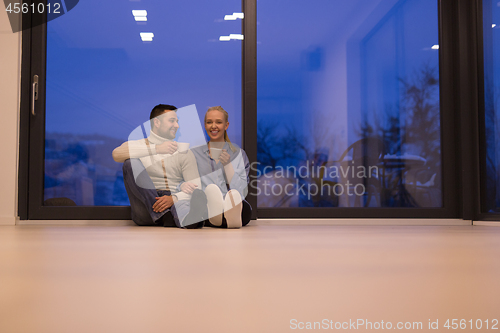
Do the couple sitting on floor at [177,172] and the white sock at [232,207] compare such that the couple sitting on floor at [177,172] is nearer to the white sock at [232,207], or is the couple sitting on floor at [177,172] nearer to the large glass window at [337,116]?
the white sock at [232,207]

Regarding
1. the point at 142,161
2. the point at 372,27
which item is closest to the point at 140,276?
the point at 142,161

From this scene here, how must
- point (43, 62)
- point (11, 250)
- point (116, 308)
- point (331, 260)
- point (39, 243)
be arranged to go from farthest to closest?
point (43, 62), point (39, 243), point (11, 250), point (331, 260), point (116, 308)

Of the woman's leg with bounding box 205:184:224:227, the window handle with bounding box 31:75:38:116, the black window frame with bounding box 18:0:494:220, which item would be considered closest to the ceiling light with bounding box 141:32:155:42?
the black window frame with bounding box 18:0:494:220

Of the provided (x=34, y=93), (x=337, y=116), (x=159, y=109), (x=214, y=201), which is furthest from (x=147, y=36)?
(x=337, y=116)

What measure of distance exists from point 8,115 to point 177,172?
1.21 m

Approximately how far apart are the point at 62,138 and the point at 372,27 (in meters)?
2.39

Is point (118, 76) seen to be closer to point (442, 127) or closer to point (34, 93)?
point (34, 93)

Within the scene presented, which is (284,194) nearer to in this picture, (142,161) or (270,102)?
(270,102)

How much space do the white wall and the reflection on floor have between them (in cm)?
153

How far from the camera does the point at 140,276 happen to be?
0.77 meters

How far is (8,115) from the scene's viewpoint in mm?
2445

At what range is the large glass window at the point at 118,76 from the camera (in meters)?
2.57

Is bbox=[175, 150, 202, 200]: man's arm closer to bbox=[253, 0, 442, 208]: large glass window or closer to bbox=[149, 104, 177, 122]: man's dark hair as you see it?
bbox=[149, 104, 177, 122]: man's dark hair

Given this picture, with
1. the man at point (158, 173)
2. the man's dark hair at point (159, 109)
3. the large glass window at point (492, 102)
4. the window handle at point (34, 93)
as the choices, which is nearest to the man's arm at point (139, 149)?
the man at point (158, 173)
